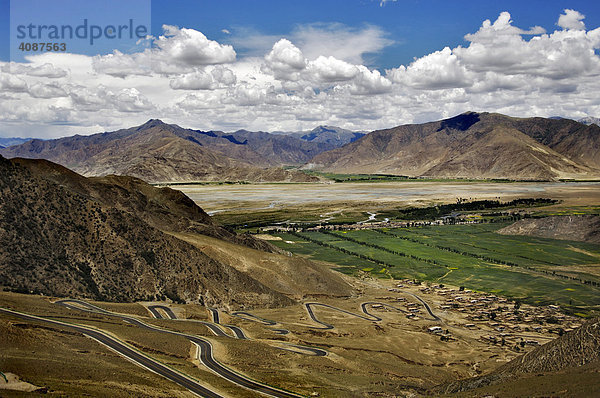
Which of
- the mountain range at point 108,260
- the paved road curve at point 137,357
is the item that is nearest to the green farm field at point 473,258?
the mountain range at point 108,260

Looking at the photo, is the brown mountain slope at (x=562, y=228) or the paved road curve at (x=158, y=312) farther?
Answer: the brown mountain slope at (x=562, y=228)

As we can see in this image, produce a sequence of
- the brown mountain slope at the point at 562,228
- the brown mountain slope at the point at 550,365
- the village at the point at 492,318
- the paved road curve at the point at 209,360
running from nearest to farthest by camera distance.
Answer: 1. the brown mountain slope at the point at 550,365
2. the paved road curve at the point at 209,360
3. the village at the point at 492,318
4. the brown mountain slope at the point at 562,228

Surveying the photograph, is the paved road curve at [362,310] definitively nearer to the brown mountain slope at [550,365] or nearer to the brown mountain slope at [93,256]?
the brown mountain slope at [93,256]

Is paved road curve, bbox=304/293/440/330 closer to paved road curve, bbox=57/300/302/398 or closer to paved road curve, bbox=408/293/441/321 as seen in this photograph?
paved road curve, bbox=408/293/441/321

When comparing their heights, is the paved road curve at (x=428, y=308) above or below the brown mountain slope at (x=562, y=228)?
below

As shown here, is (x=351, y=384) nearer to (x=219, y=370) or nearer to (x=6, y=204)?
(x=219, y=370)

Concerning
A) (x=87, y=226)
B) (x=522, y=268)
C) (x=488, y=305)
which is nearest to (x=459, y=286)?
(x=488, y=305)

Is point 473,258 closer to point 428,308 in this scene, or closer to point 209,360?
point 428,308
